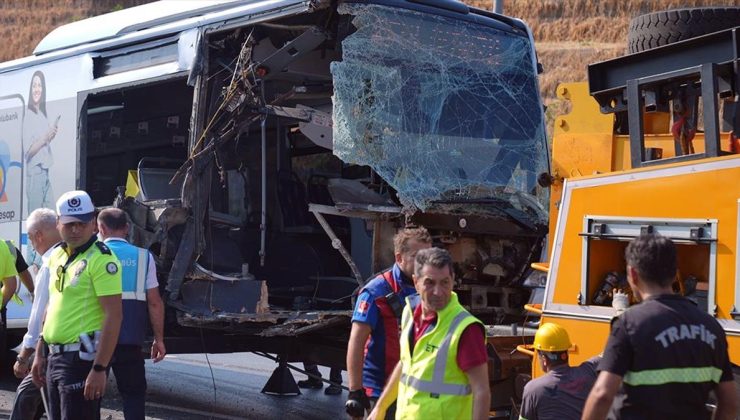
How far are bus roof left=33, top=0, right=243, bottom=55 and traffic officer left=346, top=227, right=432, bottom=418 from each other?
4010 millimetres

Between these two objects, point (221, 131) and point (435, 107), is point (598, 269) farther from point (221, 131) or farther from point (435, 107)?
point (221, 131)

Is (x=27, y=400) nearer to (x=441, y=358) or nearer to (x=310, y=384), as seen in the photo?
(x=441, y=358)

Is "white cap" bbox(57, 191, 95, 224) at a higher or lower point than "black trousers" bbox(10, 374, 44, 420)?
higher

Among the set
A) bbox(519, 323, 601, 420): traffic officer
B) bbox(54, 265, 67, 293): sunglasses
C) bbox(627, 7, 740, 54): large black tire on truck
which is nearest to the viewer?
bbox(519, 323, 601, 420): traffic officer

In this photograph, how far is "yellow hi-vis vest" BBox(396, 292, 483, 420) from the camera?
16.1 ft

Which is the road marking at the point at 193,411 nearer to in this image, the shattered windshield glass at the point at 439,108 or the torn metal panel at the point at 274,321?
the torn metal panel at the point at 274,321

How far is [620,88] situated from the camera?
266 inches

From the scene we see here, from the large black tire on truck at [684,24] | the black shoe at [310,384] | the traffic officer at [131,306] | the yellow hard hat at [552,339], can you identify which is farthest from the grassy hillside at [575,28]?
the yellow hard hat at [552,339]

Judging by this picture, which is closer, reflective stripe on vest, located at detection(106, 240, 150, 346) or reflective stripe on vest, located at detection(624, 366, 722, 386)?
reflective stripe on vest, located at detection(624, 366, 722, 386)

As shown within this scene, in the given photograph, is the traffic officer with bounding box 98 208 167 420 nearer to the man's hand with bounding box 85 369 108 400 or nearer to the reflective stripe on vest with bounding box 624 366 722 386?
Answer: the man's hand with bounding box 85 369 108 400

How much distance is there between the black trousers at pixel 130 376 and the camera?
7363 millimetres

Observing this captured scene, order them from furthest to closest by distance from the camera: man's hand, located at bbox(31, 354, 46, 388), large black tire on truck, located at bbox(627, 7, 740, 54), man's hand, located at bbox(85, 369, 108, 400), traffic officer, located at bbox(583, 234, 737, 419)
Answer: large black tire on truck, located at bbox(627, 7, 740, 54), man's hand, located at bbox(31, 354, 46, 388), man's hand, located at bbox(85, 369, 108, 400), traffic officer, located at bbox(583, 234, 737, 419)

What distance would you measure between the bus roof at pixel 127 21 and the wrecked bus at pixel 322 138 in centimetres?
3

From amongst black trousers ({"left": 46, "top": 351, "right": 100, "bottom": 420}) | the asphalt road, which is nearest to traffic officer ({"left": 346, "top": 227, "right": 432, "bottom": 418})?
black trousers ({"left": 46, "top": 351, "right": 100, "bottom": 420})
